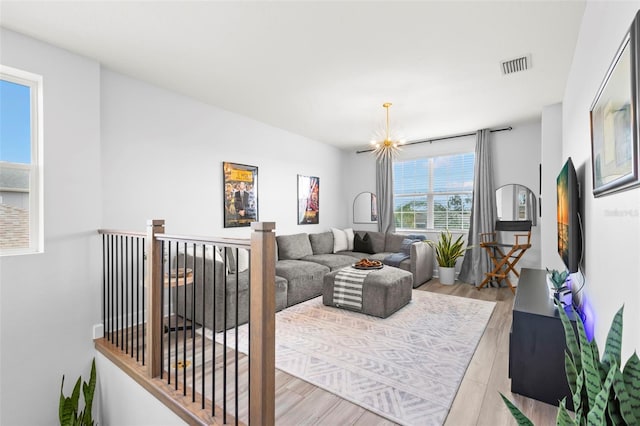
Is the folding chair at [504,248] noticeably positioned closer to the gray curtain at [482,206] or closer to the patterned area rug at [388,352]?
the gray curtain at [482,206]

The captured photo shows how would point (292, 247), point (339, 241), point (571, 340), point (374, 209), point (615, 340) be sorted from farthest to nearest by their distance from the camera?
point (374, 209) < point (339, 241) < point (292, 247) < point (571, 340) < point (615, 340)

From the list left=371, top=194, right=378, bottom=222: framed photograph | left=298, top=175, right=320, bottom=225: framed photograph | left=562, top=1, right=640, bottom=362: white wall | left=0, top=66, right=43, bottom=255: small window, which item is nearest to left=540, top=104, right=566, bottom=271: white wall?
left=562, top=1, right=640, bottom=362: white wall

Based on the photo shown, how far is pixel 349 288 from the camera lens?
3645 mm

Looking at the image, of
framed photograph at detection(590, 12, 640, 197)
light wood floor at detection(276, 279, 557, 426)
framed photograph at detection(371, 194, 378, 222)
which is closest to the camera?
framed photograph at detection(590, 12, 640, 197)

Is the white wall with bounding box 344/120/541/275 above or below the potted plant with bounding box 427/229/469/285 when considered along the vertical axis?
above

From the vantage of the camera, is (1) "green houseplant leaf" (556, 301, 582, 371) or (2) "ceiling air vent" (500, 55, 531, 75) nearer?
(1) "green houseplant leaf" (556, 301, 582, 371)

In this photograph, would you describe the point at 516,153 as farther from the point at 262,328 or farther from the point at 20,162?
the point at 20,162

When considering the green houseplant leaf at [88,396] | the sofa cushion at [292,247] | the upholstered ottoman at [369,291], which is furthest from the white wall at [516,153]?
the green houseplant leaf at [88,396]

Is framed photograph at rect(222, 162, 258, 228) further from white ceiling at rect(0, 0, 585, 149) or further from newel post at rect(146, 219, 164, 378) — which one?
newel post at rect(146, 219, 164, 378)

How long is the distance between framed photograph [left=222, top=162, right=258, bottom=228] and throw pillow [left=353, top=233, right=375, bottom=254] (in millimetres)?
2219

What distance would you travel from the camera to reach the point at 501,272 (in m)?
4.94

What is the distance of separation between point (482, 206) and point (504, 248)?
0.80m

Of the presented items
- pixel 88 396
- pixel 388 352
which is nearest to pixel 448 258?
pixel 388 352

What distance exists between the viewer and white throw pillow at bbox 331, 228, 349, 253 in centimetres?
583
